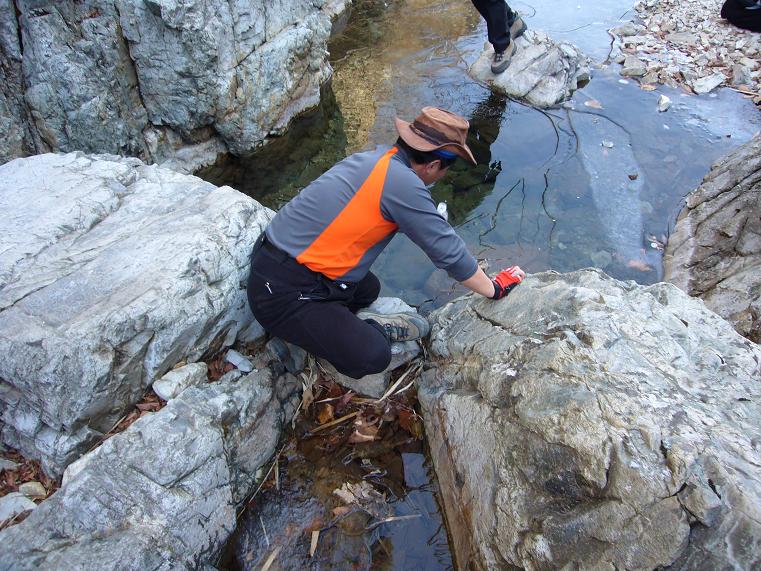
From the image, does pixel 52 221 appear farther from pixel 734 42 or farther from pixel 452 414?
pixel 734 42

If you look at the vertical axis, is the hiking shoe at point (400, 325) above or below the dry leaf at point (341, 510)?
above

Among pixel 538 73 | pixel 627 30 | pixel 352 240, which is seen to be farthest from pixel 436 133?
pixel 627 30

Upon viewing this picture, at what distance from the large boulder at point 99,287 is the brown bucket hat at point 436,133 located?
1.50m

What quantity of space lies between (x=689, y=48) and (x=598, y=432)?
31.7 ft

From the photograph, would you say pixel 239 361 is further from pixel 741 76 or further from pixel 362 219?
pixel 741 76

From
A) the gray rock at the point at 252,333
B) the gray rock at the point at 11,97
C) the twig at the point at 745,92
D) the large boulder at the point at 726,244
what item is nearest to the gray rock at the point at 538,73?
the twig at the point at 745,92

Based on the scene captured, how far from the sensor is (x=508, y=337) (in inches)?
132

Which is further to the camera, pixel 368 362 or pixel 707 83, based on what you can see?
pixel 707 83

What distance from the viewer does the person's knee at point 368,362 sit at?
3555 mm

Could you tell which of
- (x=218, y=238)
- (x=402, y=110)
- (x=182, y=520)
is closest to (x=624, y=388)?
(x=182, y=520)

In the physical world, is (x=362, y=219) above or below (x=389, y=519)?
above

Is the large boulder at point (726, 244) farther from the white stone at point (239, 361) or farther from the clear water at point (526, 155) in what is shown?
the white stone at point (239, 361)

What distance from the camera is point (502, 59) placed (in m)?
8.41

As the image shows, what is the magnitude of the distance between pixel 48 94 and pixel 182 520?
16.8ft
